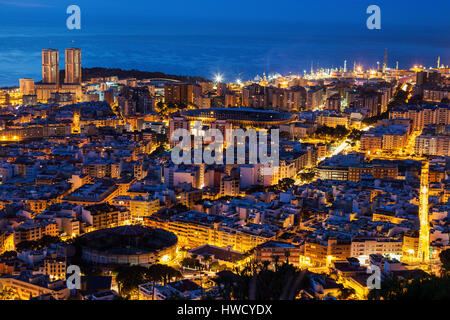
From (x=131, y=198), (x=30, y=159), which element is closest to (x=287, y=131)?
(x=30, y=159)

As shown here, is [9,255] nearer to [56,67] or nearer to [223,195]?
[223,195]

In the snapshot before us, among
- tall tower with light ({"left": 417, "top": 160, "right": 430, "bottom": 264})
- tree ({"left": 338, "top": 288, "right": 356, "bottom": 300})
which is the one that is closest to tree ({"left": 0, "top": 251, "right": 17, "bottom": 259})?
tree ({"left": 338, "top": 288, "right": 356, "bottom": 300})

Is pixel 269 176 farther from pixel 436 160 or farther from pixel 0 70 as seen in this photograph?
pixel 0 70

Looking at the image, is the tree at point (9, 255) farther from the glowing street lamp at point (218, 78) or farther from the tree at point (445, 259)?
the glowing street lamp at point (218, 78)

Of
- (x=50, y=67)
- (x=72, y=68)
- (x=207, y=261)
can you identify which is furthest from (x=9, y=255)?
(x=72, y=68)

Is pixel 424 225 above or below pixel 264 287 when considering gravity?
below

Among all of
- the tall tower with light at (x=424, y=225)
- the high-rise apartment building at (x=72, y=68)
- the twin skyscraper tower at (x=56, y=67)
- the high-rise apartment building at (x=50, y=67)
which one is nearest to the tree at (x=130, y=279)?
the tall tower with light at (x=424, y=225)

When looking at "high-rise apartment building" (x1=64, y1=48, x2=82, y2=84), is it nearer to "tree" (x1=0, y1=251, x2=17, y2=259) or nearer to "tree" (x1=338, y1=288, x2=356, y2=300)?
"tree" (x1=0, y1=251, x2=17, y2=259)
